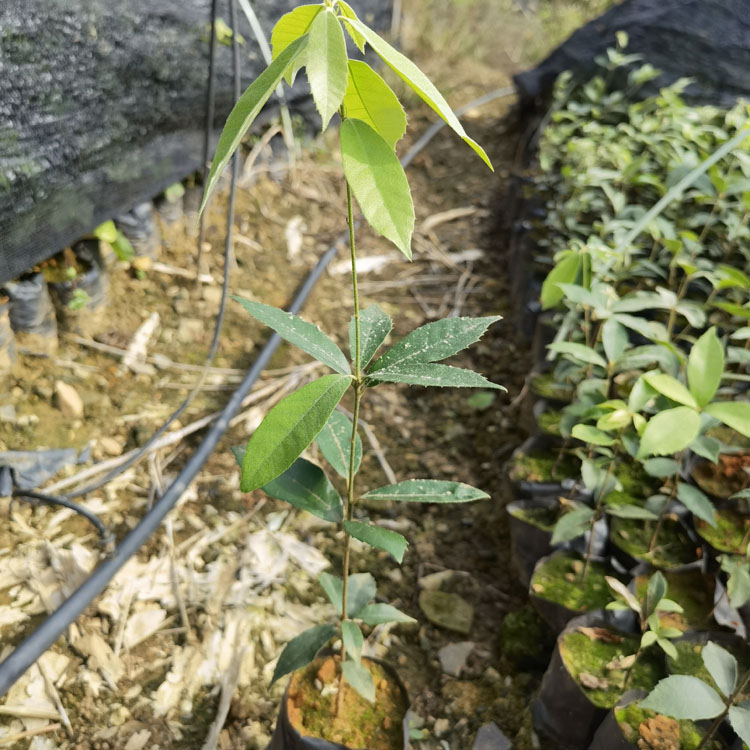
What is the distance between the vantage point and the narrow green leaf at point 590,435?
1.14 m

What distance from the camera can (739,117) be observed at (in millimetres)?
2170

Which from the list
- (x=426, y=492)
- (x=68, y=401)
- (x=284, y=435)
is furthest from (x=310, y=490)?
(x=68, y=401)

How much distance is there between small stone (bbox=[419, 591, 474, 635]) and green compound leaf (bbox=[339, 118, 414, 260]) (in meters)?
1.20

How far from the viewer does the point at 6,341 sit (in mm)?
1697

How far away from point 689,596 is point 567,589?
23 centimetres

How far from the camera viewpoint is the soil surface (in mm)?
1294

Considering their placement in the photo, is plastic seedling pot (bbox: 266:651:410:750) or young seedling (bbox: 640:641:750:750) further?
plastic seedling pot (bbox: 266:651:410:750)

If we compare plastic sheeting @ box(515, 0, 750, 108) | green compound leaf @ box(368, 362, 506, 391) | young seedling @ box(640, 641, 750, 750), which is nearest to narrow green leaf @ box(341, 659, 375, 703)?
young seedling @ box(640, 641, 750, 750)

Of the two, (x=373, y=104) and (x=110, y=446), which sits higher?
(x=373, y=104)

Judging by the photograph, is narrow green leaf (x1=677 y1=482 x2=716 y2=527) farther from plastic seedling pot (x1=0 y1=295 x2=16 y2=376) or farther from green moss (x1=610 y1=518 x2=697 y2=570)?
plastic seedling pot (x1=0 y1=295 x2=16 y2=376)

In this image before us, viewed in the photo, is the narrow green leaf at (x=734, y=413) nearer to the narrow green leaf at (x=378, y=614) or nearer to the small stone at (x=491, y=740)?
the narrow green leaf at (x=378, y=614)

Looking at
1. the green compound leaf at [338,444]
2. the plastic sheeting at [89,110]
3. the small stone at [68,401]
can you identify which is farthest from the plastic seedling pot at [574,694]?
the plastic sheeting at [89,110]

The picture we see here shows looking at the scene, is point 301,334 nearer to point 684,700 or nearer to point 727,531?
point 684,700

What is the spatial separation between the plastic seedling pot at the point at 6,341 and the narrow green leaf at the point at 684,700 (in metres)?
1.68
